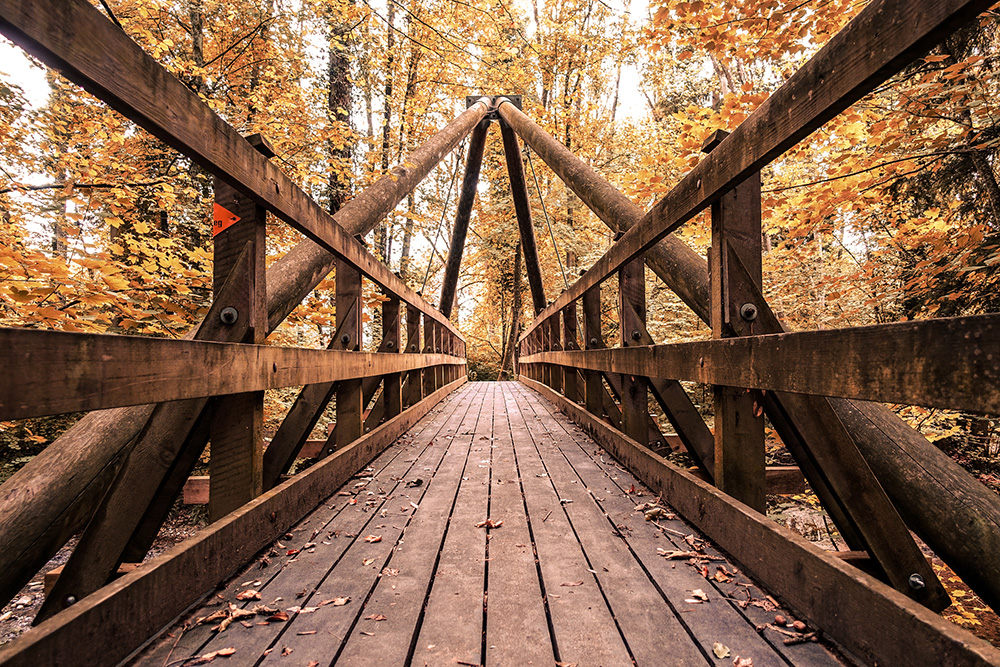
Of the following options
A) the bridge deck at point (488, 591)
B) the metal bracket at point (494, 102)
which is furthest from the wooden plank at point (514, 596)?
the metal bracket at point (494, 102)

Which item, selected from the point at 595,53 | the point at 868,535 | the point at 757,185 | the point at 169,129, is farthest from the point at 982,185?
A: the point at 595,53

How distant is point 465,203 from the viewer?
10.1m

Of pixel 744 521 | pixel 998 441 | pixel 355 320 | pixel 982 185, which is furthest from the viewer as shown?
pixel 998 441

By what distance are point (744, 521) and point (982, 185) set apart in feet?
12.1

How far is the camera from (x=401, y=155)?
34.6ft

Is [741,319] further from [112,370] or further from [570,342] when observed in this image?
[570,342]

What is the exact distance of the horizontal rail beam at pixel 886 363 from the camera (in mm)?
756

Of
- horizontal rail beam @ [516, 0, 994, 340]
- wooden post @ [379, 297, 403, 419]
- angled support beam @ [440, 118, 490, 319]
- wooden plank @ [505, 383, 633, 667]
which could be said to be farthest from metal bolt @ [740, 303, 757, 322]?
angled support beam @ [440, 118, 490, 319]

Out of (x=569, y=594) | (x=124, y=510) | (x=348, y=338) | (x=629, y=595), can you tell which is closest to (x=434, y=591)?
(x=569, y=594)

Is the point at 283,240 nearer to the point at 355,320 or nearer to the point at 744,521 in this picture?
the point at 355,320

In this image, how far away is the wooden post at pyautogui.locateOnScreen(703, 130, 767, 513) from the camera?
1.64 meters

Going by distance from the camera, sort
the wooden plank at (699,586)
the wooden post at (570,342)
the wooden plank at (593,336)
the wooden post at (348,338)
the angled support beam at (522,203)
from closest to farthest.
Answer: the wooden plank at (699,586) < the wooden post at (348,338) < the wooden plank at (593,336) < the wooden post at (570,342) < the angled support beam at (522,203)

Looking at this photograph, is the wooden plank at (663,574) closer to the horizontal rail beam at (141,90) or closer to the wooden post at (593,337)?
the wooden post at (593,337)

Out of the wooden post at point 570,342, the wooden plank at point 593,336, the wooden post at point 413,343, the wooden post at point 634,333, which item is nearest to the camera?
the wooden post at point 634,333
